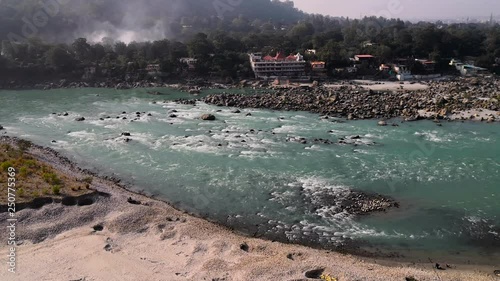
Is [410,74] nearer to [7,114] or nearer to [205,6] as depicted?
[7,114]

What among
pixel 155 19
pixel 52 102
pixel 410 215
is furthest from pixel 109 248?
pixel 155 19

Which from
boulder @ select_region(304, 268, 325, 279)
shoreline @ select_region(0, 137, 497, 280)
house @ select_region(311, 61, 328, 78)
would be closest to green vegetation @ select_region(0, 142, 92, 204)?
shoreline @ select_region(0, 137, 497, 280)

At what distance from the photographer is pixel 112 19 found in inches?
4488

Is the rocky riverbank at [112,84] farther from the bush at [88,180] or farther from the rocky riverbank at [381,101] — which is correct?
the bush at [88,180]

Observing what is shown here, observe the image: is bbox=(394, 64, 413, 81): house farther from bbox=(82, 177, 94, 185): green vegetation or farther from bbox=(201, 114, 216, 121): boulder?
bbox=(82, 177, 94, 185): green vegetation

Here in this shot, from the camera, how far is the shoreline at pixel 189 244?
12.7 metres

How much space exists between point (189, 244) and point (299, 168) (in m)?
9.67

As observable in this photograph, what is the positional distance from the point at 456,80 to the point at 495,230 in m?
43.1

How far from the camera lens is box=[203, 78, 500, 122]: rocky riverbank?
34.3m

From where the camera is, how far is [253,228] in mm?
16234

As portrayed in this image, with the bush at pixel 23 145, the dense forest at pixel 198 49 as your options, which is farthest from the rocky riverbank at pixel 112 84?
the bush at pixel 23 145

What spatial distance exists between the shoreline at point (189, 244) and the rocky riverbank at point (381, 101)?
20.7 metres

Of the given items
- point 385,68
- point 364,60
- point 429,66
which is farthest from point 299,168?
point 429,66

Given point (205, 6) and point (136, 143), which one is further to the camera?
point (205, 6)
